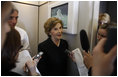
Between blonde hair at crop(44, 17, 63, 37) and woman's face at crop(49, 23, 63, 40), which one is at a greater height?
blonde hair at crop(44, 17, 63, 37)

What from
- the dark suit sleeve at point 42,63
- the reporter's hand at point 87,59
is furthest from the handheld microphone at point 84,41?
the dark suit sleeve at point 42,63

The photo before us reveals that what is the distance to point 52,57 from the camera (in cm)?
51

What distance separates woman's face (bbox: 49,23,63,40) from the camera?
1.65ft

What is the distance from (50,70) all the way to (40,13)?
0.27m

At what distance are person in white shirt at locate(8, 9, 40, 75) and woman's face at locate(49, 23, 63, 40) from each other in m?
0.12

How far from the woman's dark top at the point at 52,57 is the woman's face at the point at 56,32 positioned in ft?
0.08

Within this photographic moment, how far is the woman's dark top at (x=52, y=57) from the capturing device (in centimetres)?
51

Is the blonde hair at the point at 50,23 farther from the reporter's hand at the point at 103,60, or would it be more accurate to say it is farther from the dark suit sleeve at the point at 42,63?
the reporter's hand at the point at 103,60

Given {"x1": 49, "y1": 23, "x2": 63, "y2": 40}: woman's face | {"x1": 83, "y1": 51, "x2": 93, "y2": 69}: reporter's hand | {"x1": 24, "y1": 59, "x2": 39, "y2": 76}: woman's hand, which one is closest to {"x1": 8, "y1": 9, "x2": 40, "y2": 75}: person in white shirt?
{"x1": 24, "y1": 59, "x2": 39, "y2": 76}: woman's hand

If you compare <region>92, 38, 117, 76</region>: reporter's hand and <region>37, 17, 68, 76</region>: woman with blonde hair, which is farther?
<region>37, 17, 68, 76</region>: woman with blonde hair

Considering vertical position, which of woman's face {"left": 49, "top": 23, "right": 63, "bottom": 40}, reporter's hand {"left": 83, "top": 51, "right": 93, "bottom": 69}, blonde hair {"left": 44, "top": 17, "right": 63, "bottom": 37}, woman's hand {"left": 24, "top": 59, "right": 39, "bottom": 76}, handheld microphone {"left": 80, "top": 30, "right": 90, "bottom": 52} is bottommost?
woman's hand {"left": 24, "top": 59, "right": 39, "bottom": 76}

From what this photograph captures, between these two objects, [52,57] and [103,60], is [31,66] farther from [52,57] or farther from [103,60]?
[103,60]

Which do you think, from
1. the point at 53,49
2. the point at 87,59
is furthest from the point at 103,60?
the point at 53,49

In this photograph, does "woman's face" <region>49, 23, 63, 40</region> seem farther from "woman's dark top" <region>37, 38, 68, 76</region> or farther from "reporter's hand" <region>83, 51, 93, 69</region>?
"reporter's hand" <region>83, 51, 93, 69</region>
